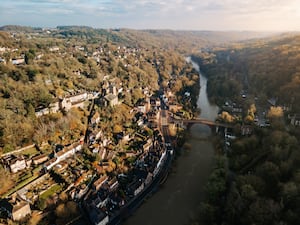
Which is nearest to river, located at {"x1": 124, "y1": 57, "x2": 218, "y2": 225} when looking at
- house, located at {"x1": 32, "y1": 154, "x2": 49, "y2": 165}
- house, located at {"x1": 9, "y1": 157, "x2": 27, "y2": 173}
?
house, located at {"x1": 32, "y1": 154, "x2": 49, "y2": 165}

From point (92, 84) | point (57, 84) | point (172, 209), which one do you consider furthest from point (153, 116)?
point (172, 209)

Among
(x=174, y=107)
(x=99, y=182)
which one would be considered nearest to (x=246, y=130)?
(x=174, y=107)

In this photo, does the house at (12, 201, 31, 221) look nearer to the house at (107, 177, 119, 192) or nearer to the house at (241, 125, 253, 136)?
the house at (107, 177, 119, 192)

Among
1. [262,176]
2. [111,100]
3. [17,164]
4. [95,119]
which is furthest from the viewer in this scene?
[111,100]

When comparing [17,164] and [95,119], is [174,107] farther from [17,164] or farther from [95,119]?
[17,164]

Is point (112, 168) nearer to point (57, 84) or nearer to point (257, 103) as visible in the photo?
point (57, 84)
